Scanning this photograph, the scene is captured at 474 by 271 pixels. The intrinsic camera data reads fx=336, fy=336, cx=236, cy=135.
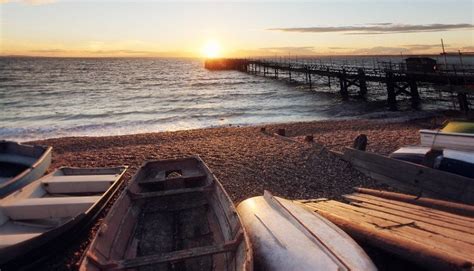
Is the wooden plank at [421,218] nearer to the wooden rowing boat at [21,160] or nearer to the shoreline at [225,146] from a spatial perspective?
the shoreline at [225,146]

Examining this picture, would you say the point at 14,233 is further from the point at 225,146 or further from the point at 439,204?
the point at 225,146

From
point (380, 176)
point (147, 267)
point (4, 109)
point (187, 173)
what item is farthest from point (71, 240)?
point (4, 109)

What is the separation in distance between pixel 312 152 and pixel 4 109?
33561 millimetres

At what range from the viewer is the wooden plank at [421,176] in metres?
7.15

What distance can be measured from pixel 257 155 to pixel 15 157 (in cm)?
855

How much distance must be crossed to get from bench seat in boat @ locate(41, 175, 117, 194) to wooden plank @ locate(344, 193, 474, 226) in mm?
6377

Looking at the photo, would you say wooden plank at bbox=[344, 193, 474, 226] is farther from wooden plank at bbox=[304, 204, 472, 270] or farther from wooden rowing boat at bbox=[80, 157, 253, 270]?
wooden rowing boat at bbox=[80, 157, 253, 270]

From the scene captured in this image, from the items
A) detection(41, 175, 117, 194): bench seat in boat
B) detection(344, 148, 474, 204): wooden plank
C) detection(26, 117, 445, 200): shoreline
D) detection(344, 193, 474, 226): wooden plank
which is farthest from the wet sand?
detection(344, 193, 474, 226): wooden plank

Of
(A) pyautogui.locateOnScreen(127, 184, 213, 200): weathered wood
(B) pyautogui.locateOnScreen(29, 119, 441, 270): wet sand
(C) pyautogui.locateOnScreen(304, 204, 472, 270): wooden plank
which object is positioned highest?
(A) pyautogui.locateOnScreen(127, 184, 213, 200): weathered wood

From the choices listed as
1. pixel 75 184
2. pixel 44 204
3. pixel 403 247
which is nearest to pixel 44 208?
pixel 44 204

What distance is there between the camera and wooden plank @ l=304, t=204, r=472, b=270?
12.7 feet

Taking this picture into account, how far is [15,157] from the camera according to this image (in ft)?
36.9

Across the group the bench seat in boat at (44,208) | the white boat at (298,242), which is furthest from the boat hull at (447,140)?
the bench seat in boat at (44,208)

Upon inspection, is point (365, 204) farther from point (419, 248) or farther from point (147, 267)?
point (147, 267)
